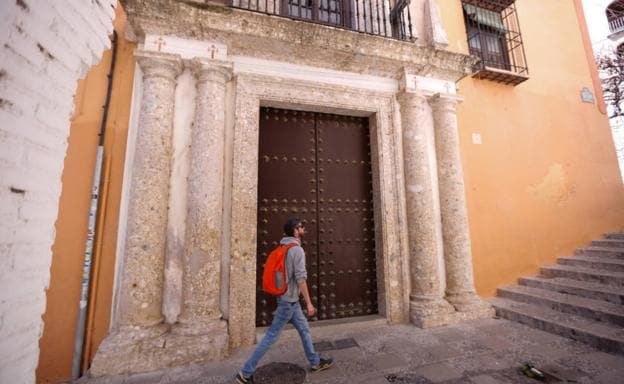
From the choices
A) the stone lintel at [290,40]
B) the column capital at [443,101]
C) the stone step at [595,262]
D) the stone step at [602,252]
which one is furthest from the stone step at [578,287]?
the stone lintel at [290,40]

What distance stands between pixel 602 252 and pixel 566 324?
7.63 feet

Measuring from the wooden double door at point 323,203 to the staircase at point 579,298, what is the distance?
75.7 inches

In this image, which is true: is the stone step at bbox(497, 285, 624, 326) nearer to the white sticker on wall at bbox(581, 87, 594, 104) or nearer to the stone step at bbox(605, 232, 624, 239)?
the stone step at bbox(605, 232, 624, 239)

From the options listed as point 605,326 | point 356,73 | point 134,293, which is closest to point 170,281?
point 134,293

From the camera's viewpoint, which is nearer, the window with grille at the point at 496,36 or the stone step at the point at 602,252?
the stone step at the point at 602,252

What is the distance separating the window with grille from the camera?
491 cm

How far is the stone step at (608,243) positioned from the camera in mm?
4400

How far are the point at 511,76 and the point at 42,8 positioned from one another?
5.85 metres

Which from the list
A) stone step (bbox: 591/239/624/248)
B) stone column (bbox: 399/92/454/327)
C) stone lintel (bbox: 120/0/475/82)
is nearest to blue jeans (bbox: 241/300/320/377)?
stone column (bbox: 399/92/454/327)

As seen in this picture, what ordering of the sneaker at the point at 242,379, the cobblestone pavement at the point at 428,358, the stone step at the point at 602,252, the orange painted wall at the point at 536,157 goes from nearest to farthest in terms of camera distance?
1. the sneaker at the point at 242,379
2. the cobblestone pavement at the point at 428,358
3. the stone step at the point at 602,252
4. the orange painted wall at the point at 536,157

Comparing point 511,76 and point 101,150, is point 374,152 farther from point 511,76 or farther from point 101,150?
point 101,150

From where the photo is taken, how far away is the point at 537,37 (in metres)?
5.26

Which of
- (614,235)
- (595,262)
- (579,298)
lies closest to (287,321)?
(579,298)

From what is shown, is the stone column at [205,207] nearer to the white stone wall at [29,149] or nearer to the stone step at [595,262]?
the white stone wall at [29,149]
